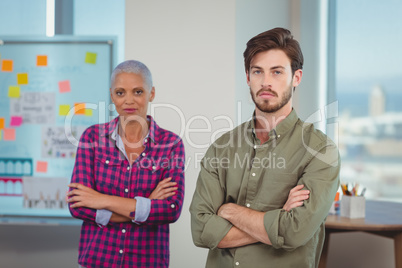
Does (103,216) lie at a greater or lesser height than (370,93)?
lesser

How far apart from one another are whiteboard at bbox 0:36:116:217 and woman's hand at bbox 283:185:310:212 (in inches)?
79.1

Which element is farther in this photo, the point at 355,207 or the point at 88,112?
the point at 88,112

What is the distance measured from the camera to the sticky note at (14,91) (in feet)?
10.6

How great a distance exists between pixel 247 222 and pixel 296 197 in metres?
0.19

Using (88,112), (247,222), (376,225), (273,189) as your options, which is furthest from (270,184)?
(88,112)

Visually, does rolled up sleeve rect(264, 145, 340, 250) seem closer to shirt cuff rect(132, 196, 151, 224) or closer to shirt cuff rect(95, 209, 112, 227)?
shirt cuff rect(132, 196, 151, 224)

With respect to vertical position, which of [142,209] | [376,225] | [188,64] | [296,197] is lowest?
[376,225]

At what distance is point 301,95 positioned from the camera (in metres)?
3.70

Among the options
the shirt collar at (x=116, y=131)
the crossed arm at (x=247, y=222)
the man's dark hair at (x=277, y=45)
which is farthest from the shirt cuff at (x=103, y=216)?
the man's dark hair at (x=277, y=45)

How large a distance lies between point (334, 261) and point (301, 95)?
138cm

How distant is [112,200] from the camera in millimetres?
1875

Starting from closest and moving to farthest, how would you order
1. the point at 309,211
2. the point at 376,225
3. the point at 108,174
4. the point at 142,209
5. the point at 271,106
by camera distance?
the point at 309,211
the point at 271,106
the point at 142,209
the point at 108,174
the point at 376,225

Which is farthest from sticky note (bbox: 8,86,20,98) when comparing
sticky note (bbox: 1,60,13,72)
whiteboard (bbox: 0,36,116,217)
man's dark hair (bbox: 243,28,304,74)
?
man's dark hair (bbox: 243,28,304,74)

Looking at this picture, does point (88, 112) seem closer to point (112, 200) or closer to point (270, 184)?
point (112, 200)
